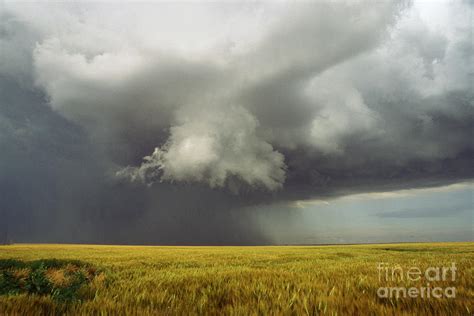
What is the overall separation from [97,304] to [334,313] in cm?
308

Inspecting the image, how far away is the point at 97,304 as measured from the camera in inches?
139

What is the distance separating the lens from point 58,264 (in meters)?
8.30

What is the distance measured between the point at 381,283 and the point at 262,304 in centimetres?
296

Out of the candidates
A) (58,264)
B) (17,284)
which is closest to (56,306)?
(17,284)

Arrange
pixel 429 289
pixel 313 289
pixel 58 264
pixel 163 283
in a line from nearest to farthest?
pixel 429 289
pixel 313 289
pixel 163 283
pixel 58 264

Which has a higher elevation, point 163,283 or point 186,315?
point 186,315

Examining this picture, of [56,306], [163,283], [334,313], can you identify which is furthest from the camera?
[163,283]

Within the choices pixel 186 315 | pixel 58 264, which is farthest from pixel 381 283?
pixel 58 264

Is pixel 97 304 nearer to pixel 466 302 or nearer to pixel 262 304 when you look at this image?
pixel 262 304

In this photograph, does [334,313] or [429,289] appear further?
[429,289]

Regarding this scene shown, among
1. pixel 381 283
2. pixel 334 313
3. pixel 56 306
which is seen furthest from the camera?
pixel 381 283

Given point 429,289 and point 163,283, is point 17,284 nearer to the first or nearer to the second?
point 163,283

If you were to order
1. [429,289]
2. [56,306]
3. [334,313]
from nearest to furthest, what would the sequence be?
[334,313] < [56,306] < [429,289]

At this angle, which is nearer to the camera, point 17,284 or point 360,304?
point 360,304
